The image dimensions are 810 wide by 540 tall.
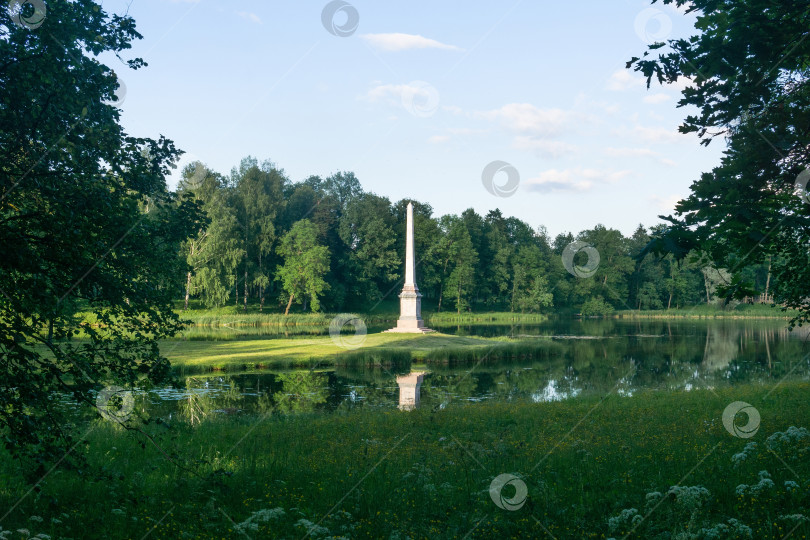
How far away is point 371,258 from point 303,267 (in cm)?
1607

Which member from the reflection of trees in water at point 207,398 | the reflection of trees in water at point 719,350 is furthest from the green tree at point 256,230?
the reflection of trees in water at point 719,350

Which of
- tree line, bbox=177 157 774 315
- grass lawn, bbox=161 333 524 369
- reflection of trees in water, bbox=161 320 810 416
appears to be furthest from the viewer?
tree line, bbox=177 157 774 315

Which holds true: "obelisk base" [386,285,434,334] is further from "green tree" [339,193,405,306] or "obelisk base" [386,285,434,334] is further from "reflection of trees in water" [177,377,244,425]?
"green tree" [339,193,405,306]

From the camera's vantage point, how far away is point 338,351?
31.2 metres

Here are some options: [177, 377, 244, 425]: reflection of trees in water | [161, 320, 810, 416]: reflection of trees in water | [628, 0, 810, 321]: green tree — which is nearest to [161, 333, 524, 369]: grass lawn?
[161, 320, 810, 416]: reflection of trees in water

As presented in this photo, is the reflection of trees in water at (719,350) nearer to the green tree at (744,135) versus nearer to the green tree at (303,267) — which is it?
the green tree at (744,135)

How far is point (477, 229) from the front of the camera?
3900 inches

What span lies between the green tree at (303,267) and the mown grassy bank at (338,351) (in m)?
29.9

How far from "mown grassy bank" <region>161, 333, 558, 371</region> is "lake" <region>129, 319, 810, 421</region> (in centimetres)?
146

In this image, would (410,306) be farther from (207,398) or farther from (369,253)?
(369,253)

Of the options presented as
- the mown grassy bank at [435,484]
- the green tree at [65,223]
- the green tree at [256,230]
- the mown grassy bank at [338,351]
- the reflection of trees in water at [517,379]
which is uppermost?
the green tree at [256,230]

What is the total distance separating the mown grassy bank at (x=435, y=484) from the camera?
6.51 metres

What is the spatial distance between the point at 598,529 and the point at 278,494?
4.25 meters

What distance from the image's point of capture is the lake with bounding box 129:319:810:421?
1919 centimetres
